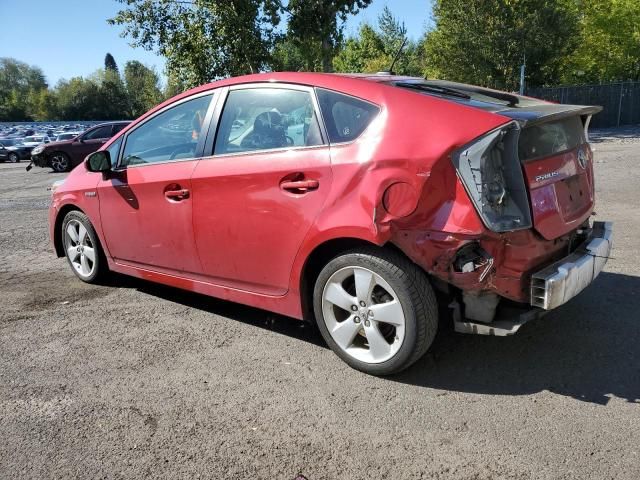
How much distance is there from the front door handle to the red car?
1cm

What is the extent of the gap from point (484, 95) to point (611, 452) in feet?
7.33

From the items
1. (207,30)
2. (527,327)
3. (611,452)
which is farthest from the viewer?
(207,30)

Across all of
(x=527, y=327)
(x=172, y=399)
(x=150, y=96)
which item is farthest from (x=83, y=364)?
(x=150, y=96)

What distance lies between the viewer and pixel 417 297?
9.88 ft

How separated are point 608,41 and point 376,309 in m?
33.0

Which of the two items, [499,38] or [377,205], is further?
[499,38]

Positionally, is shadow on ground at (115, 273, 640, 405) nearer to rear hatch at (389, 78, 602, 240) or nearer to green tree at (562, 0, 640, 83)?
rear hatch at (389, 78, 602, 240)

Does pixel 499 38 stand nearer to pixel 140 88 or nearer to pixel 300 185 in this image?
pixel 300 185

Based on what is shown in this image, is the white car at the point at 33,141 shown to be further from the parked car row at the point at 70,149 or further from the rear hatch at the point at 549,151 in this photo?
the rear hatch at the point at 549,151

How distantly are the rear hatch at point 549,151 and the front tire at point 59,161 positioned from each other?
60.4 feet

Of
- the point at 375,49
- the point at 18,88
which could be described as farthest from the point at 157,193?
the point at 18,88

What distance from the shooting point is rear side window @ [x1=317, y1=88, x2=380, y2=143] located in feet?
10.5

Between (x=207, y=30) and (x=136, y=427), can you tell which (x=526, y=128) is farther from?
(x=207, y=30)

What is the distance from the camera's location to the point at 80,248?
525cm
